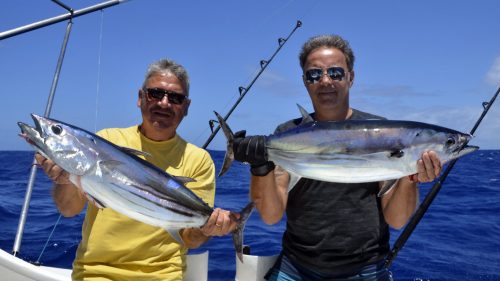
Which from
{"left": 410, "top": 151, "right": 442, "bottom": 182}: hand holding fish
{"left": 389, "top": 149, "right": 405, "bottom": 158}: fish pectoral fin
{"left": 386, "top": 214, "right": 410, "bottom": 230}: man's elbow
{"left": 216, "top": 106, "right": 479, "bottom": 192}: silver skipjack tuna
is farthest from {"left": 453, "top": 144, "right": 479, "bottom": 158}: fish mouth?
{"left": 386, "top": 214, "right": 410, "bottom": 230}: man's elbow

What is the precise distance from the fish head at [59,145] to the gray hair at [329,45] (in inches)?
59.4

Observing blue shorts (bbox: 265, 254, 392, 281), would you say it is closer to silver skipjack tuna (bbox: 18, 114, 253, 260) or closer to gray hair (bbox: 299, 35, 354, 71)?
silver skipjack tuna (bbox: 18, 114, 253, 260)

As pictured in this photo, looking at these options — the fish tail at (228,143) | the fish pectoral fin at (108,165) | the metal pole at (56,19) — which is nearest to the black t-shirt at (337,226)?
the fish tail at (228,143)

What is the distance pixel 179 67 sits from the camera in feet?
9.78

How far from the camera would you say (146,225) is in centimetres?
274

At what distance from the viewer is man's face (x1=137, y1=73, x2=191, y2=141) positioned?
2.84m

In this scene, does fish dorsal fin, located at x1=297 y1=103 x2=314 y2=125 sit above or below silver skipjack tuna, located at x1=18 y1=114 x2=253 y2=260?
above

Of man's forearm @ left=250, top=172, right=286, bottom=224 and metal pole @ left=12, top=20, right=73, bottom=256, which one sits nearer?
man's forearm @ left=250, top=172, right=286, bottom=224

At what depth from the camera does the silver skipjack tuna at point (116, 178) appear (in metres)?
2.12

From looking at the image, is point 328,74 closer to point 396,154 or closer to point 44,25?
point 396,154

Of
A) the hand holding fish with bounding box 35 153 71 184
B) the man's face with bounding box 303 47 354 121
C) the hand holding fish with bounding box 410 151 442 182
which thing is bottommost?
the hand holding fish with bounding box 35 153 71 184

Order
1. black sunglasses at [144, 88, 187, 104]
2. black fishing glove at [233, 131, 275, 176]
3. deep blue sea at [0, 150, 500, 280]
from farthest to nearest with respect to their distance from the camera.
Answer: deep blue sea at [0, 150, 500, 280] → black sunglasses at [144, 88, 187, 104] → black fishing glove at [233, 131, 275, 176]

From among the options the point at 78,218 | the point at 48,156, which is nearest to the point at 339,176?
the point at 48,156

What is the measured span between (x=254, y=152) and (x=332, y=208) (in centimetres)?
69
